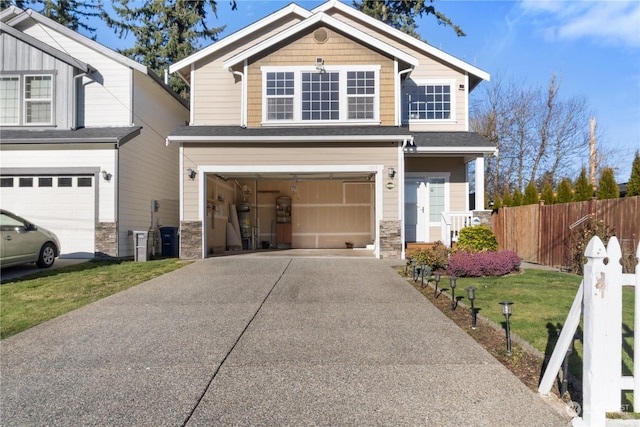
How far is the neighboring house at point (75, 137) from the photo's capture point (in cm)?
1240

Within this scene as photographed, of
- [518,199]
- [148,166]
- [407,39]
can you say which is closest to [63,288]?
[148,166]

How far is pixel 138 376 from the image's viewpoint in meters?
3.82

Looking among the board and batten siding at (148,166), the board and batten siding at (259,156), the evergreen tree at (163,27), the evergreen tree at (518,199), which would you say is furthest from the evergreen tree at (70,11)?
the evergreen tree at (518,199)

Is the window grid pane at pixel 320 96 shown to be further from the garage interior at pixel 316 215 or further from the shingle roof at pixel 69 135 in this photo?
the shingle roof at pixel 69 135

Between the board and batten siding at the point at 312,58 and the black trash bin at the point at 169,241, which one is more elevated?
the board and batten siding at the point at 312,58

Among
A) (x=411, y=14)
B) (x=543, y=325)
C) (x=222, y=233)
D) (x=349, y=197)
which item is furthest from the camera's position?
(x=411, y=14)

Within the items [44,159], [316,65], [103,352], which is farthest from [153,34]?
[103,352]

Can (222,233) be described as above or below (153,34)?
below

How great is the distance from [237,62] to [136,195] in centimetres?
556

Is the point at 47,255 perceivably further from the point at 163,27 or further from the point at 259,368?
the point at 163,27

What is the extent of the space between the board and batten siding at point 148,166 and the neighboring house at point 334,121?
207cm

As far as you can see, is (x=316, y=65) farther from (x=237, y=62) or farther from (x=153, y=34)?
(x=153, y=34)

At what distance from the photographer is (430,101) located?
1416cm

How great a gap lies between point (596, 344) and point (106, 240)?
12587 mm
